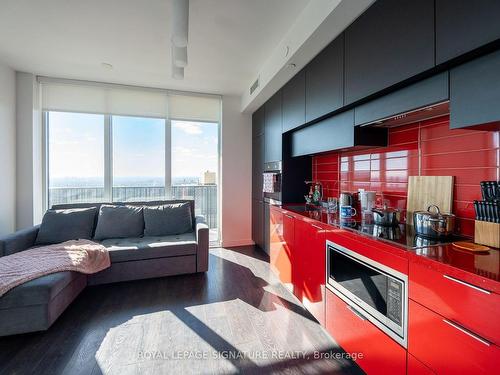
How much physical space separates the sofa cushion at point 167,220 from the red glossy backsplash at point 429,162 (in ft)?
7.26

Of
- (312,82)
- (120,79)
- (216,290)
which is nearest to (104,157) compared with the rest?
(120,79)

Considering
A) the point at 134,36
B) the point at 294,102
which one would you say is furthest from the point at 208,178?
the point at 134,36

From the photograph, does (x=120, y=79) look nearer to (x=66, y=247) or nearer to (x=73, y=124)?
(x=73, y=124)

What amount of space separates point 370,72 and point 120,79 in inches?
137

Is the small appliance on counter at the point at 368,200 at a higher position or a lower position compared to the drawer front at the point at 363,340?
higher

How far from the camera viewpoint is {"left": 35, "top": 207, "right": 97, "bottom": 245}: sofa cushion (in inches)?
110

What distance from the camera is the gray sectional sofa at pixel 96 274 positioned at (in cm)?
176

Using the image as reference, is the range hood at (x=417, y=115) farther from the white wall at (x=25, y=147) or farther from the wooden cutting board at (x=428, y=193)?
the white wall at (x=25, y=147)

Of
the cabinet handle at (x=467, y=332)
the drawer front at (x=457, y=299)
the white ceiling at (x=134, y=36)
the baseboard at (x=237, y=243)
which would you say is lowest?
the baseboard at (x=237, y=243)

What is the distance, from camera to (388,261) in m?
1.23

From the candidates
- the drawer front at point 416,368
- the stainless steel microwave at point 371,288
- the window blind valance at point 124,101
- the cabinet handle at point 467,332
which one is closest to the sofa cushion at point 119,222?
the window blind valance at point 124,101

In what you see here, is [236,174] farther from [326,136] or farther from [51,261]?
[51,261]

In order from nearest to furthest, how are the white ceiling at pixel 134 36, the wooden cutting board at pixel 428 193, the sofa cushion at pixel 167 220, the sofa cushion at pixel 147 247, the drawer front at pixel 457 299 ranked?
the drawer front at pixel 457 299 → the wooden cutting board at pixel 428 193 → the white ceiling at pixel 134 36 → the sofa cushion at pixel 147 247 → the sofa cushion at pixel 167 220

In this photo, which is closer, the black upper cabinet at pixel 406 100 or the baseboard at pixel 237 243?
the black upper cabinet at pixel 406 100
